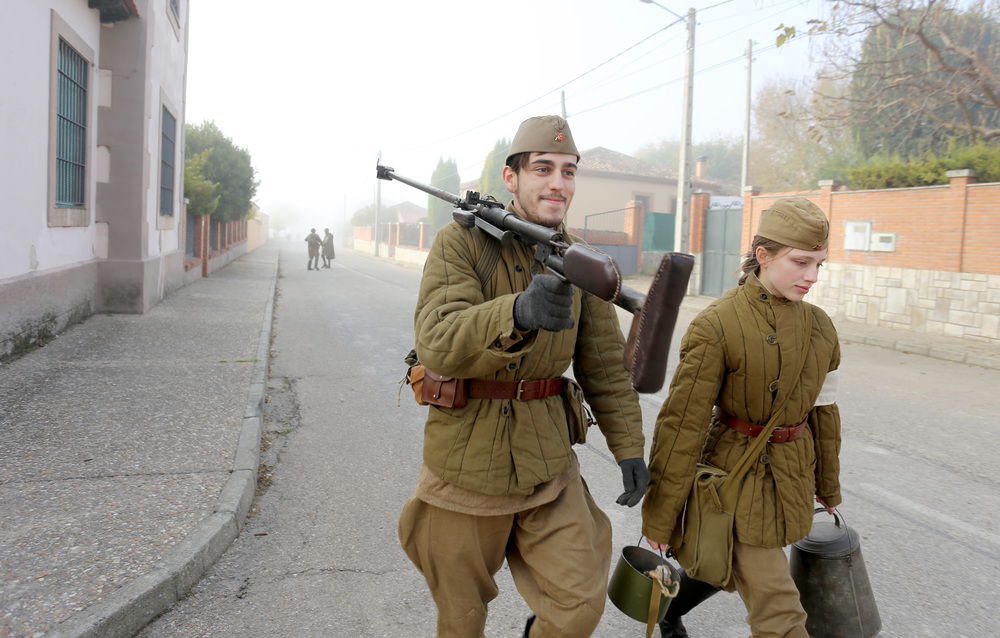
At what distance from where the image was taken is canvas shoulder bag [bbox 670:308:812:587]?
2307 mm

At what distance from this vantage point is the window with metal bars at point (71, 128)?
9.04 meters

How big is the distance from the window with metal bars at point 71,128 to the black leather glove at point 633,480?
29.6 feet

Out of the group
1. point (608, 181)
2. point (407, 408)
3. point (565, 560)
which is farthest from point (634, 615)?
point (608, 181)

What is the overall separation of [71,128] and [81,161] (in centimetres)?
54

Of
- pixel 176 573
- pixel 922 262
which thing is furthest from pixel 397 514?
pixel 922 262

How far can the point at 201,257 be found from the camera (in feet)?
66.5

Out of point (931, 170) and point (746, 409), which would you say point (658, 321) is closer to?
point (746, 409)

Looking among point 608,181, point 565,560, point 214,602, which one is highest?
point 608,181

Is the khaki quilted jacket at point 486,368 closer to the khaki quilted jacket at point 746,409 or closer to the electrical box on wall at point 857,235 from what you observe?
the khaki quilted jacket at point 746,409

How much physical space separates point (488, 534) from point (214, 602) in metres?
1.60

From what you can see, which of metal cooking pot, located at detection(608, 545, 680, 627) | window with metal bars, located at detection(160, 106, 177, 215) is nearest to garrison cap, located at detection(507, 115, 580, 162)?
metal cooking pot, located at detection(608, 545, 680, 627)

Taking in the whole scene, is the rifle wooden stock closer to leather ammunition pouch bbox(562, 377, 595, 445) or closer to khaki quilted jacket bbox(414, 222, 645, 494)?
khaki quilted jacket bbox(414, 222, 645, 494)

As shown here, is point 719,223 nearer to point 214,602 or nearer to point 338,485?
point 338,485

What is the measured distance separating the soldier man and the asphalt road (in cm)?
90
